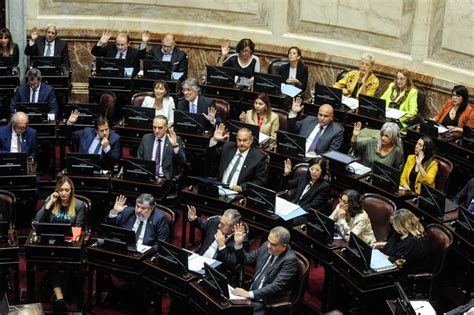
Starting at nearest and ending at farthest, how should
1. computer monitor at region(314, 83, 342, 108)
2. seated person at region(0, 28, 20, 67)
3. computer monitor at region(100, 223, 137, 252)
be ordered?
computer monitor at region(100, 223, 137, 252), computer monitor at region(314, 83, 342, 108), seated person at region(0, 28, 20, 67)

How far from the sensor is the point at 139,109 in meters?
12.1

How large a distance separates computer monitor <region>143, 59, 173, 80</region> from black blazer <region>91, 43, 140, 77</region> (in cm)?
78

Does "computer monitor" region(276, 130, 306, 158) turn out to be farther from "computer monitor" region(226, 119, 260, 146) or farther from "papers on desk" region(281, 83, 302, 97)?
"papers on desk" region(281, 83, 302, 97)

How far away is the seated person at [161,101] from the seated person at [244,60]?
63.6 inches

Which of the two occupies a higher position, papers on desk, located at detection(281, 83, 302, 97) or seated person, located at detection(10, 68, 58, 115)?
papers on desk, located at detection(281, 83, 302, 97)

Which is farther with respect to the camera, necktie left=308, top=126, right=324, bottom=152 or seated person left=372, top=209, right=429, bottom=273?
necktie left=308, top=126, right=324, bottom=152

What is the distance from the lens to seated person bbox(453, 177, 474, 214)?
10366 mm

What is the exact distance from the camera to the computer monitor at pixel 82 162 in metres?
11.0

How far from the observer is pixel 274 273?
29.9 ft

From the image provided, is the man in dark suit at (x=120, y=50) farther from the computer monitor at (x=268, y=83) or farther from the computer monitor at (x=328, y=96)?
the computer monitor at (x=328, y=96)

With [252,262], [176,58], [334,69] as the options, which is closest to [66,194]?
[252,262]

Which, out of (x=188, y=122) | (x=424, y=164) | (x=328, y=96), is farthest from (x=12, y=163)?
(x=424, y=164)

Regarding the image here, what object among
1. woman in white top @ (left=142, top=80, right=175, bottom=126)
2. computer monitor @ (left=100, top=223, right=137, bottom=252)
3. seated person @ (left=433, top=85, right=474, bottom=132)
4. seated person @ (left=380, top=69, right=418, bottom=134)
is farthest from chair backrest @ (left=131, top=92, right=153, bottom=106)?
seated person @ (left=433, top=85, right=474, bottom=132)

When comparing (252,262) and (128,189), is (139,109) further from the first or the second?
(252,262)
